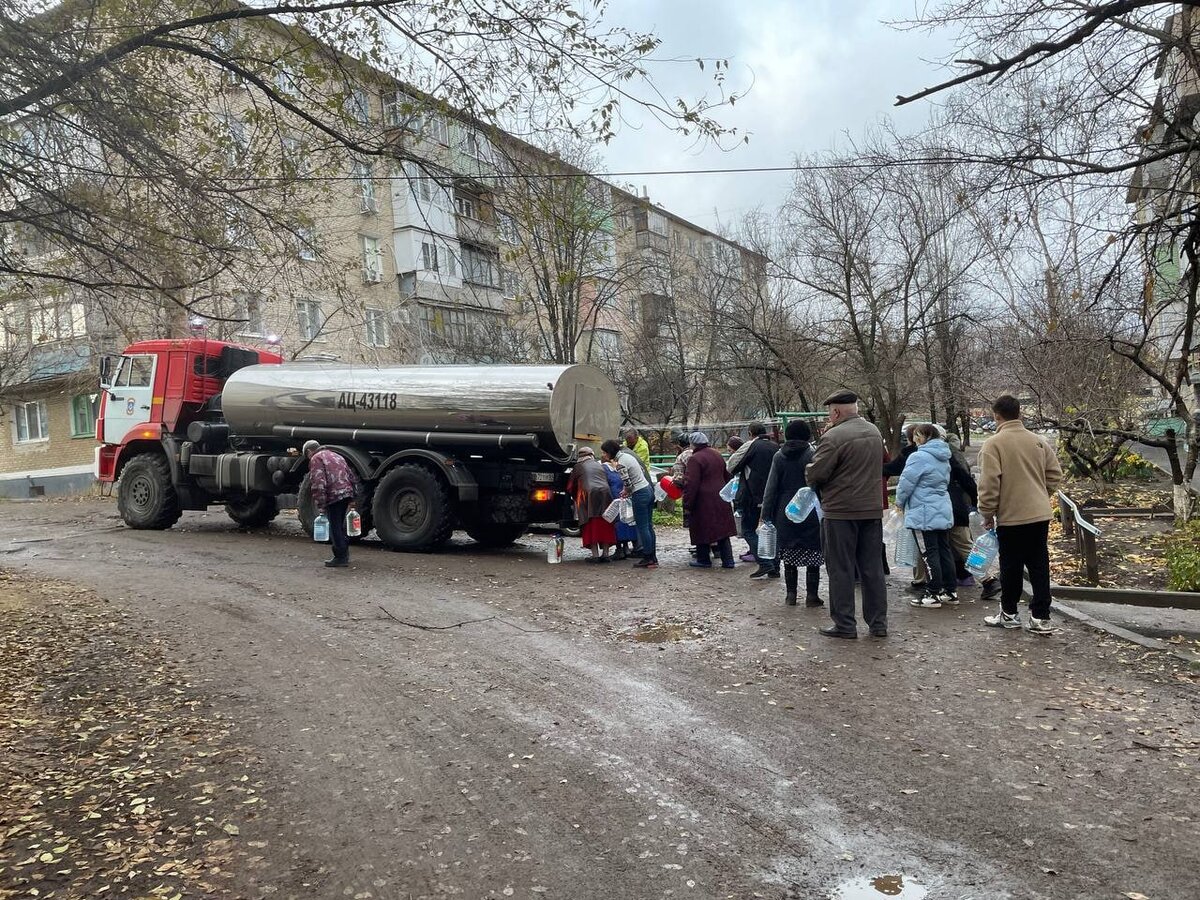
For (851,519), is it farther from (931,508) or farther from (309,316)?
(309,316)

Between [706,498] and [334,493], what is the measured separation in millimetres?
4739

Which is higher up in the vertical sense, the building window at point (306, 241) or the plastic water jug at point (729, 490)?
the building window at point (306, 241)

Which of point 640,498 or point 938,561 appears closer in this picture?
point 938,561

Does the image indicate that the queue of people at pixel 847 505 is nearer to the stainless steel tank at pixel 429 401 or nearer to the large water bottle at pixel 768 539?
the large water bottle at pixel 768 539

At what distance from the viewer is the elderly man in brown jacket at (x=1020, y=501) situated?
23.8 feet

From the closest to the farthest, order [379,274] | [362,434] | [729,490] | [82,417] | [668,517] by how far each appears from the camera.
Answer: [729,490] < [362,434] < [668,517] < [379,274] < [82,417]

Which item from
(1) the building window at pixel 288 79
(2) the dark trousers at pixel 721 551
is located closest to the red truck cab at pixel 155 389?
(1) the building window at pixel 288 79

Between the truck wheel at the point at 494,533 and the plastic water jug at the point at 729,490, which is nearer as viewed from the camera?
the plastic water jug at the point at 729,490

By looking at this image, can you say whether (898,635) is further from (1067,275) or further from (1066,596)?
(1067,275)

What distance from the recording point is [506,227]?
9.11 meters

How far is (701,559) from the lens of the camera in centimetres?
1162

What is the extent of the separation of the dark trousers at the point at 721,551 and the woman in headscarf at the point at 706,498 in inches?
0.5

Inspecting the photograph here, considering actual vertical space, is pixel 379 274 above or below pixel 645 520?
above

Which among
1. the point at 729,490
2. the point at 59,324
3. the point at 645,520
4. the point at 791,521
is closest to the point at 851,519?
the point at 791,521
